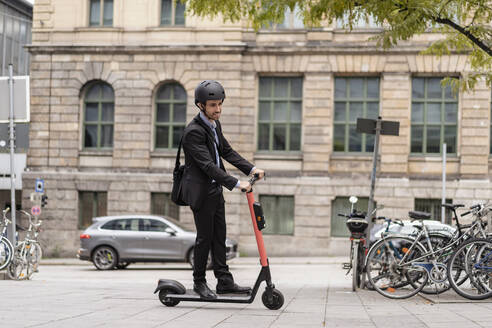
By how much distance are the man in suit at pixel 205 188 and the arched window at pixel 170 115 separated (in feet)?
65.6

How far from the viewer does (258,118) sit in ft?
89.1

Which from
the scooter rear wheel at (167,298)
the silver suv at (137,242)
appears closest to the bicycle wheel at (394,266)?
the scooter rear wheel at (167,298)

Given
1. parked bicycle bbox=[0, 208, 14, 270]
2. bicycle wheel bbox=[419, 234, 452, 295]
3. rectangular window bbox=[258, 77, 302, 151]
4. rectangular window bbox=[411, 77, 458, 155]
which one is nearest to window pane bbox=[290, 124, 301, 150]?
rectangular window bbox=[258, 77, 302, 151]

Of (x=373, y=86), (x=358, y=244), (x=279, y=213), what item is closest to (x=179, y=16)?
(x=373, y=86)

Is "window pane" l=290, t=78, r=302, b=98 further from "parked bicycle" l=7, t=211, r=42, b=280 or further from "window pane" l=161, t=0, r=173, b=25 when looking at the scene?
"parked bicycle" l=7, t=211, r=42, b=280

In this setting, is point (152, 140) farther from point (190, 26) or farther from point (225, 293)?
point (225, 293)

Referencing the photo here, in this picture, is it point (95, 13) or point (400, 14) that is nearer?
point (400, 14)

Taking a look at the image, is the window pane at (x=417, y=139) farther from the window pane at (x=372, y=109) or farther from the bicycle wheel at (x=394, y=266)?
the bicycle wheel at (x=394, y=266)

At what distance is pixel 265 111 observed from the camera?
27172 millimetres

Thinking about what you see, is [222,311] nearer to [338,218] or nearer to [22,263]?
[22,263]

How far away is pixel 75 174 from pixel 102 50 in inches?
180

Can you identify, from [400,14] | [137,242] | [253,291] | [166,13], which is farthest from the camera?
[166,13]

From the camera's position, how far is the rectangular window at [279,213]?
26531 mm

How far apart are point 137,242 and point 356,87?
10.3 metres
